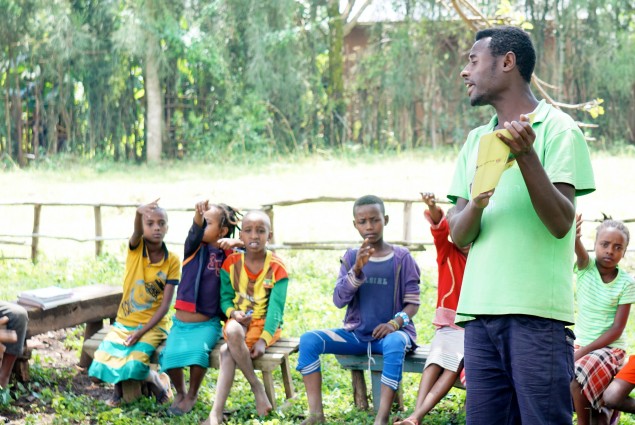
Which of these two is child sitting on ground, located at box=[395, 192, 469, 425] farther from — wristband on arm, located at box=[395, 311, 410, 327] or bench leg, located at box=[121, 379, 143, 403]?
bench leg, located at box=[121, 379, 143, 403]

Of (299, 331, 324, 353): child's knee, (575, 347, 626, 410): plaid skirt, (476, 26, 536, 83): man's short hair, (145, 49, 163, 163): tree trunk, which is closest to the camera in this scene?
(476, 26, 536, 83): man's short hair

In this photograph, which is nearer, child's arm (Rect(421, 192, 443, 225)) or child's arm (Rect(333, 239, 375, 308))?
child's arm (Rect(421, 192, 443, 225))

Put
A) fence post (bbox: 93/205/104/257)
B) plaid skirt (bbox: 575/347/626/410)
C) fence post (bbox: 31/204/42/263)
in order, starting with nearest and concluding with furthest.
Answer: plaid skirt (bbox: 575/347/626/410)
fence post (bbox: 93/205/104/257)
fence post (bbox: 31/204/42/263)

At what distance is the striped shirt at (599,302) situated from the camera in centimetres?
461

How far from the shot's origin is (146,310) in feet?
18.6

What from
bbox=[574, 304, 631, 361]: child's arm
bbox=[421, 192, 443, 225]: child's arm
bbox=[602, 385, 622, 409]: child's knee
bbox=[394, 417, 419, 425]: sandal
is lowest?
bbox=[394, 417, 419, 425]: sandal

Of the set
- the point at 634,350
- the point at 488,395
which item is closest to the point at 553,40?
the point at 634,350

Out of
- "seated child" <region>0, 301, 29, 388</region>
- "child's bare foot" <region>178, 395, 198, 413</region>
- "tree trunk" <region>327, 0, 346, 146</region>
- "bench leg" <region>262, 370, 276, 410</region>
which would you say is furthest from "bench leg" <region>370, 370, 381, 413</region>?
"tree trunk" <region>327, 0, 346, 146</region>

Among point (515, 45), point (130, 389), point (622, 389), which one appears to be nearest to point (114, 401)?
point (130, 389)

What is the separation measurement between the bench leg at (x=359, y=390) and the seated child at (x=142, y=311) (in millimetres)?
1242

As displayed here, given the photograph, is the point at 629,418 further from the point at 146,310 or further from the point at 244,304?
the point at 146,310

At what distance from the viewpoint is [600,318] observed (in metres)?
4.64

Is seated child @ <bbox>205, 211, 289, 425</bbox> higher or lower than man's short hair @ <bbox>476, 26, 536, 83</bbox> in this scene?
lower

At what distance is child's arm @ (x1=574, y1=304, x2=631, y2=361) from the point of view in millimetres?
4559
